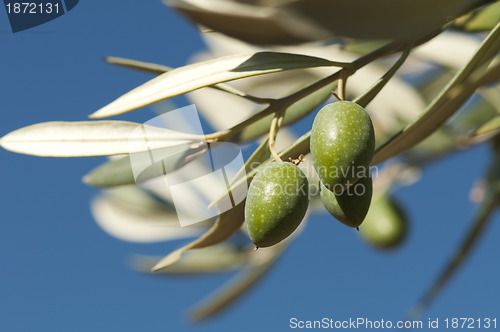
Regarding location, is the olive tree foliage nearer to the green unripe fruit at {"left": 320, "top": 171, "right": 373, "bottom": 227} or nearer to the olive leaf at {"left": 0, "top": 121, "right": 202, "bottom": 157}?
the olive leaf at {"left": 0, "top": 121, "right": 202, "bottom": 157}

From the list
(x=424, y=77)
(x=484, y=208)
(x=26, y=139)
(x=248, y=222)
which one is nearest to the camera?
(x=248, y=222)

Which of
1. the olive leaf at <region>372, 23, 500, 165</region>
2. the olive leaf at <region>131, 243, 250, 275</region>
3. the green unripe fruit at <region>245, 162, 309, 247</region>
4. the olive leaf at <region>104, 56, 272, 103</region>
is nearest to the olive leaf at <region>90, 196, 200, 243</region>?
the olive leaf at <region>131, 243, 250, 275</region>

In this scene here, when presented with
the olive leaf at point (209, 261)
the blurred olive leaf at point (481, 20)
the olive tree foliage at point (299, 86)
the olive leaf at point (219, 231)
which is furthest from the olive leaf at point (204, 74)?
the olive leaf at point (209, 261)

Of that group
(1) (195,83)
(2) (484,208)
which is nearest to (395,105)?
(2) (484,208)

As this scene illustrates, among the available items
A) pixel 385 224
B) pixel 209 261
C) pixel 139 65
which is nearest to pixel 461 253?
pixel 385 224

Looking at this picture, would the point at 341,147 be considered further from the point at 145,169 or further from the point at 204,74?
the point at 145,169

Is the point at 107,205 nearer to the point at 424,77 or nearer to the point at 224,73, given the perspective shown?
the point at 424,77

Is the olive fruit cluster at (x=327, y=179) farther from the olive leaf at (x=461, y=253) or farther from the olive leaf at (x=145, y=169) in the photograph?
the olive leaf at (x=461, y=253)
